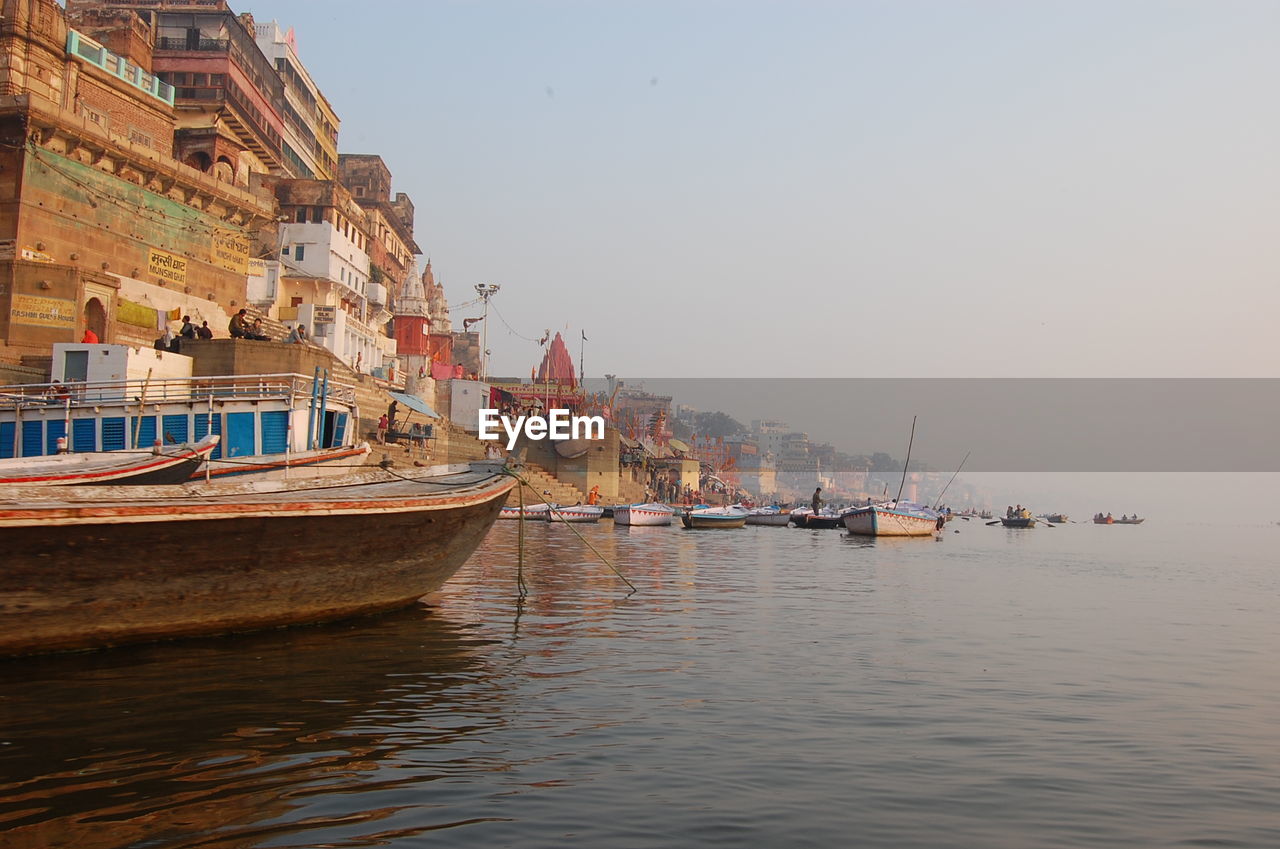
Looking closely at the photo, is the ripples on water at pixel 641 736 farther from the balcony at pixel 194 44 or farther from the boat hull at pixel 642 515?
the balcony at pixel 194 44

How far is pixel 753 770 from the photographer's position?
8.04 m

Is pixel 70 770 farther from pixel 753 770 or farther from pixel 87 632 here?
pixel 753 770

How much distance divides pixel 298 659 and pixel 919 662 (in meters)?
7.81

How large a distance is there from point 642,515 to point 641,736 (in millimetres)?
53069

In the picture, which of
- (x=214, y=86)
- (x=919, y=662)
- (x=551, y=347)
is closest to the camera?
(x=919, y=662)

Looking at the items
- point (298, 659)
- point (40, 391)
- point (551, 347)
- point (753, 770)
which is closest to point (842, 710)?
point (753, 770)

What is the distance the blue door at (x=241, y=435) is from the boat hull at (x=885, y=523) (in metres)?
39.5

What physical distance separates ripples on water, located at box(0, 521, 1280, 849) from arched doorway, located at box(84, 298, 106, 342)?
77.3 ft

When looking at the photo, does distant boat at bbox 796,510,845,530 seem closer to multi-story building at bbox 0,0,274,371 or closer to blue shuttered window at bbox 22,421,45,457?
multi-story building at bbox 0,0,274,371

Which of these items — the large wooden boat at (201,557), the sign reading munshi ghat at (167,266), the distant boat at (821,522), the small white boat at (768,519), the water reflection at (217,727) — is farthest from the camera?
the small white boat at (768,519)

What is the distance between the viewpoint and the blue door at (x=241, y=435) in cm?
2488


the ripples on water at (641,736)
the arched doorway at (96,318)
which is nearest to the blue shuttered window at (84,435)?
the arched doorway at (96,318)

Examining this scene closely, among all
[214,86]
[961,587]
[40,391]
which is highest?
[214,86]

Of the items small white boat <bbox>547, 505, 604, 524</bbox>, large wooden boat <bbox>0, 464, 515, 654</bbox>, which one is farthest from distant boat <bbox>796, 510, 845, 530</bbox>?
large wooden boat <bbox>0, 464, 515, 654</bbox>
